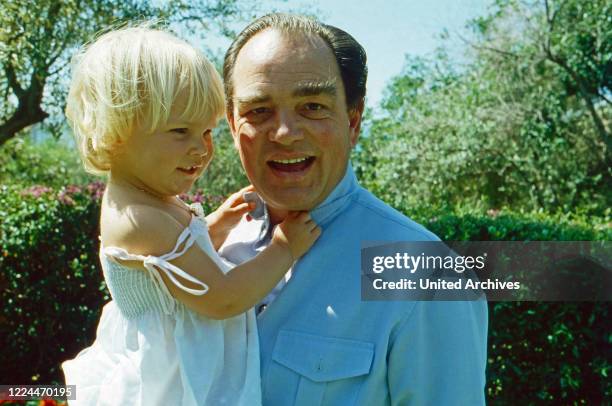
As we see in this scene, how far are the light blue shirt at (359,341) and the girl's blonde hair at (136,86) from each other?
1.90 feet

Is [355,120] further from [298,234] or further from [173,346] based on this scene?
[173,346]

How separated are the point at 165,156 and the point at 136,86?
22 centimetres

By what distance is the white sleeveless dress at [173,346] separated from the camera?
1.87 m

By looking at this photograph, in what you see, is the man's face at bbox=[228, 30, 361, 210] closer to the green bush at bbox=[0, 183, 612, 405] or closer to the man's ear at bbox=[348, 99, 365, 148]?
the man's ear at bbox=[348, 99, 365, 148]

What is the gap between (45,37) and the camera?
6578 millimetres

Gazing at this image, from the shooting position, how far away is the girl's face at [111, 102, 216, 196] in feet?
6.54

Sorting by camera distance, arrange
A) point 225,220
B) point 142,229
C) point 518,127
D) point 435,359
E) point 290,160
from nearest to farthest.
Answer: point 435,359 < point 142,229 < point 290,160 < point 225,220 < point 518,127

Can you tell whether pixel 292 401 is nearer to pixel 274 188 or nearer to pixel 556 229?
pixel 274 188

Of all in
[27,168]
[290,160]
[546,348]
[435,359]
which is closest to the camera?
[435,359]

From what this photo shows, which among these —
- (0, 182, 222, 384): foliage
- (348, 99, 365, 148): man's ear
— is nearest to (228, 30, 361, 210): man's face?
(348, 99, 365, 148): man's ear

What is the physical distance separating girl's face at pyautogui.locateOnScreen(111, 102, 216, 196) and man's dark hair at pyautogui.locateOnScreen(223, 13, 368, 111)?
8.4 inches

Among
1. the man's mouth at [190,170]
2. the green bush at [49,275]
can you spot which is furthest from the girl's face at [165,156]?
the green bush at [49,275]
